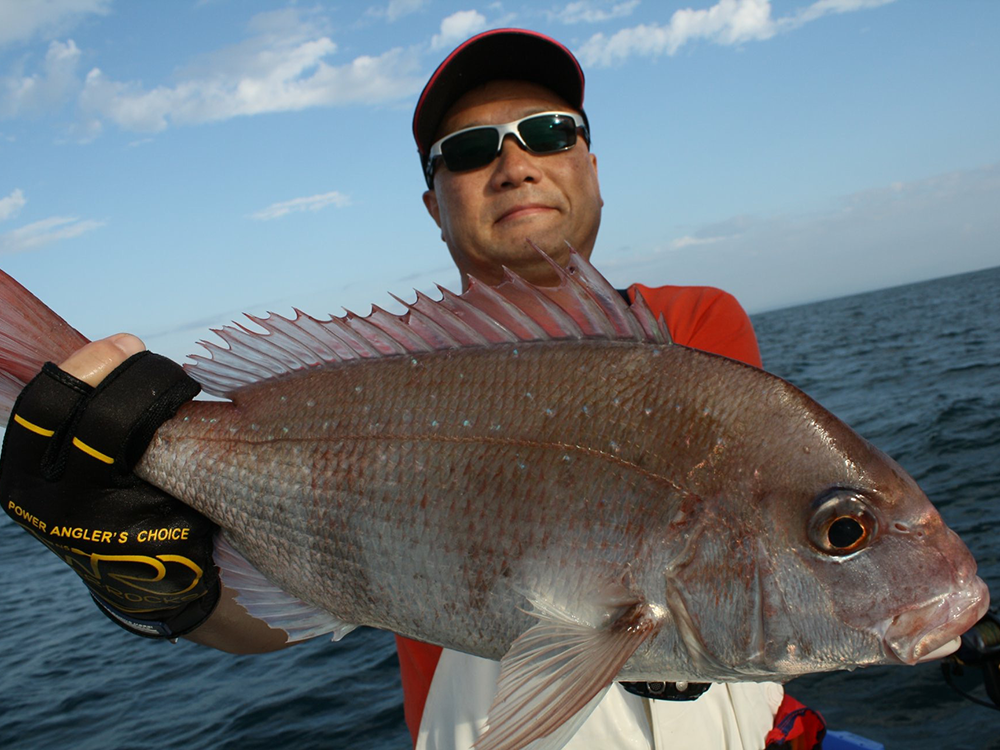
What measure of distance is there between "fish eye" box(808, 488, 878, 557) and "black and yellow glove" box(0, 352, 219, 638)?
1.68m

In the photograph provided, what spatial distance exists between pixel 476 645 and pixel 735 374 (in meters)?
0.93

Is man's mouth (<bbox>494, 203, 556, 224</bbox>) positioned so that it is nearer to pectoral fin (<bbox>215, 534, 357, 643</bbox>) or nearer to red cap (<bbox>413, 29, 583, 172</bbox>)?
red cap (<bbox>413, 29, 583, 172</bbox>)

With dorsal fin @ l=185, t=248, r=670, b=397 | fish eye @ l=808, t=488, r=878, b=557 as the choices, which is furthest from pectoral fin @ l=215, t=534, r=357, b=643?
fish eye @ l=808, t=488, r=878, b=557

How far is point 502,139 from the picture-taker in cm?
336

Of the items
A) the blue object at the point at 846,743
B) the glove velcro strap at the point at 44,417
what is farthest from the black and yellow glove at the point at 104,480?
the blue object at the point at 846,743

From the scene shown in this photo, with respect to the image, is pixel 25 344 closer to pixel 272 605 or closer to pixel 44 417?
pixel 44 417

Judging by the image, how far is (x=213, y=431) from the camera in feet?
6.67

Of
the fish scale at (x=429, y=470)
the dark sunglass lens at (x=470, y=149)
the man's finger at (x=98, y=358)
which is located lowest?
the fish scale at (x=429, y=470)

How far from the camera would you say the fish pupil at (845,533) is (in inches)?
61.5

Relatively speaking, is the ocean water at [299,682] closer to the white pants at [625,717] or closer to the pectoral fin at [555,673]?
the white pants at [625,717]

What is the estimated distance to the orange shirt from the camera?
2.82 meters

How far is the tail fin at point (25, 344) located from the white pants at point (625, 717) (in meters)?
1.69

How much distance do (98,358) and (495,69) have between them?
237 centimetres

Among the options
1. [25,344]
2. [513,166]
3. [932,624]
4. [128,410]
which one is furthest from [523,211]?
[932,624]
